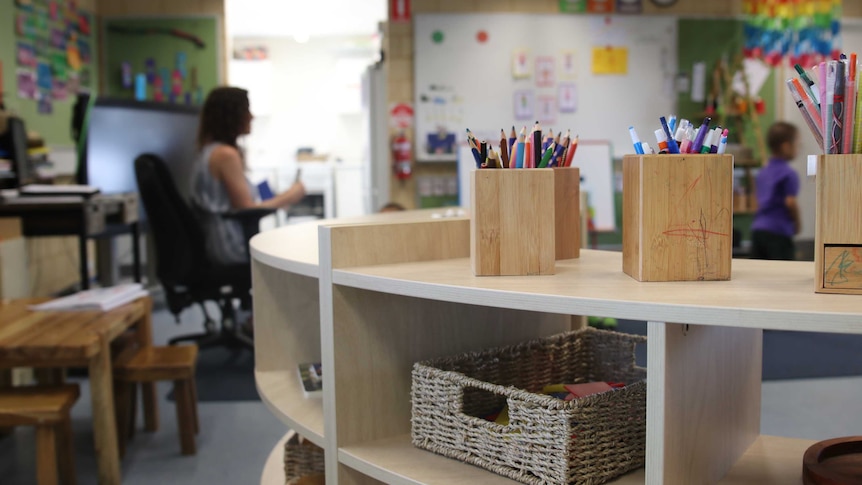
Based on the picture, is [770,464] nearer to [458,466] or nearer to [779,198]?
[458,466]

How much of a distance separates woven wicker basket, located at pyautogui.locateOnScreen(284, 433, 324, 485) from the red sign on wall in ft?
14.6

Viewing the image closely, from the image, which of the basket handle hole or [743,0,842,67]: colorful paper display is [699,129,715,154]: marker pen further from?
[743,0,842,67]: colorful paper display

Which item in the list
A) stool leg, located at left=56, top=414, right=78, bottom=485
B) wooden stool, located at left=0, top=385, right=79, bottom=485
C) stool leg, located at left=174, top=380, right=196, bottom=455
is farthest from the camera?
stool leg, located at left=174, top=380, right=196, bottom=455

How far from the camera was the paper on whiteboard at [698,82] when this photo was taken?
587cm

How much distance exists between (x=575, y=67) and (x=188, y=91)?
9.39 ft

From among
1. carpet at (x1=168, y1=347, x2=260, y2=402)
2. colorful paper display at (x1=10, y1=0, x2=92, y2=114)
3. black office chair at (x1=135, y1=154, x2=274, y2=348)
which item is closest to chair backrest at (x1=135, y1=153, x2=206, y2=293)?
black office chair at (x1=135, y1=154, x2=274, y2=348)

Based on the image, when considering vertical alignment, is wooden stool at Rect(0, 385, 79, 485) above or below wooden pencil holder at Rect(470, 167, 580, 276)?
below

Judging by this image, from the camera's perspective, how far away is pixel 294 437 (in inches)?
63.9

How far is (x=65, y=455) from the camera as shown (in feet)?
7.48

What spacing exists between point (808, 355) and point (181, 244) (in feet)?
9.40

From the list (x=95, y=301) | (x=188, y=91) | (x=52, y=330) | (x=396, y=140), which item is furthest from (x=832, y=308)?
(x=188, y=91)

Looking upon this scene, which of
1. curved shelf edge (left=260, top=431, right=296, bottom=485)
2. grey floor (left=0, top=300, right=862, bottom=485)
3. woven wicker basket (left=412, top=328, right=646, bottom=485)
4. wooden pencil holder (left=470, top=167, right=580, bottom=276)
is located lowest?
grey floor (left=0, top=300, right=862, bottom=485)

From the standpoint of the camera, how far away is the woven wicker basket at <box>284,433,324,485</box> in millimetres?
1526

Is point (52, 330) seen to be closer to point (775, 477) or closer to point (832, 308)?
point (775, 477)
